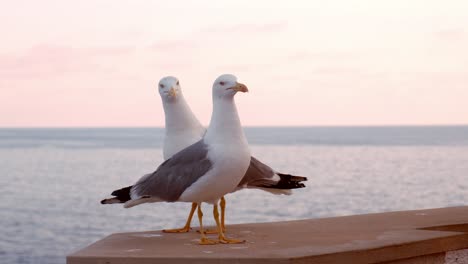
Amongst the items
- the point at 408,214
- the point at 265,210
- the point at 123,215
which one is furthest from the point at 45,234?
the point at 408,214

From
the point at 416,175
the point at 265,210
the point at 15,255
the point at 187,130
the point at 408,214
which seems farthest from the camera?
the point at 416,175

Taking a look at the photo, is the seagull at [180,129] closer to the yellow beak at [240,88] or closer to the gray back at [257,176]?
the gray back at [257,176]

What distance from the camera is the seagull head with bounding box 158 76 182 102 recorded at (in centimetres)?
741

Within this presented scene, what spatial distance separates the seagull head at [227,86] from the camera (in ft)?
21.6

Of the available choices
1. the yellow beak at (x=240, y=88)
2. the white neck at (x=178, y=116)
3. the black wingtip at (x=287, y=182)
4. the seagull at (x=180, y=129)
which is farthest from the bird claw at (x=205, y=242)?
the yellow beak at (x=240, y=88)

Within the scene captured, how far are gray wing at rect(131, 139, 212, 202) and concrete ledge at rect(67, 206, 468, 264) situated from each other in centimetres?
44

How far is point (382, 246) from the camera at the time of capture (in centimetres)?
647

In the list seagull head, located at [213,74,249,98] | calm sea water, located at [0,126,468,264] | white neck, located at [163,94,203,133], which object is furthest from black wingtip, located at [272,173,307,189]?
calm sea water, located at [0,126,468,264]

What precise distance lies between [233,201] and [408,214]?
2844cm

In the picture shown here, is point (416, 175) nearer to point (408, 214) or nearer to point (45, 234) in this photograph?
point (45, 234)

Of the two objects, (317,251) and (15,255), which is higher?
(317,251)

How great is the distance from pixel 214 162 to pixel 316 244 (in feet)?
3.46

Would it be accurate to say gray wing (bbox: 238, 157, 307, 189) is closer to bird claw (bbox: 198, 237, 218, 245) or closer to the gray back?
the gray back

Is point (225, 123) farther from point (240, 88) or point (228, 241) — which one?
point (228, 241)
